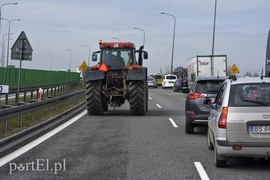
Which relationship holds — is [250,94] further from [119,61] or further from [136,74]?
[119,61]

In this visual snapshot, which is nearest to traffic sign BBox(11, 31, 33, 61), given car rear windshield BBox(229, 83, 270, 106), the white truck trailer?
car rear windshield BBox(229, 83, 270, 106)

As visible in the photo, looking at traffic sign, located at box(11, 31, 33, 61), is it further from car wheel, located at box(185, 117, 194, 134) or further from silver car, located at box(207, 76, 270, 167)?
silver car, located at box(207, 76, 270, 167)

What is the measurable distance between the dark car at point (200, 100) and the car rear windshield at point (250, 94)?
398 cm

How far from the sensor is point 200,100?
466 inches

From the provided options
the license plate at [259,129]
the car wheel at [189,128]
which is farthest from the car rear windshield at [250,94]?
the car wheel at [189,128]

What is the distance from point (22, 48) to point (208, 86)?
7.11 metres

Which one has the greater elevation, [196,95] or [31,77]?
[196,95]

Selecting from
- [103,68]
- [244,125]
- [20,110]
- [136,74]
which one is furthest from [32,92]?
[244,125]

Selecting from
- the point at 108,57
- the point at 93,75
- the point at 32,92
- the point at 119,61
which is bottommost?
the point at 32,92

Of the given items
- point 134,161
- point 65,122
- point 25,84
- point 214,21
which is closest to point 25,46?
point 65,122

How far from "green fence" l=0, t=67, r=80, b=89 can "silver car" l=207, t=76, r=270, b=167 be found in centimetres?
2447

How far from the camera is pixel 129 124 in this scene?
14.3 m

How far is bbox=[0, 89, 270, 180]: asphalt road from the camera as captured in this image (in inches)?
277

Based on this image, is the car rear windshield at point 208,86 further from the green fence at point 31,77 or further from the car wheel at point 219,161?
the green fence at point 31,77
